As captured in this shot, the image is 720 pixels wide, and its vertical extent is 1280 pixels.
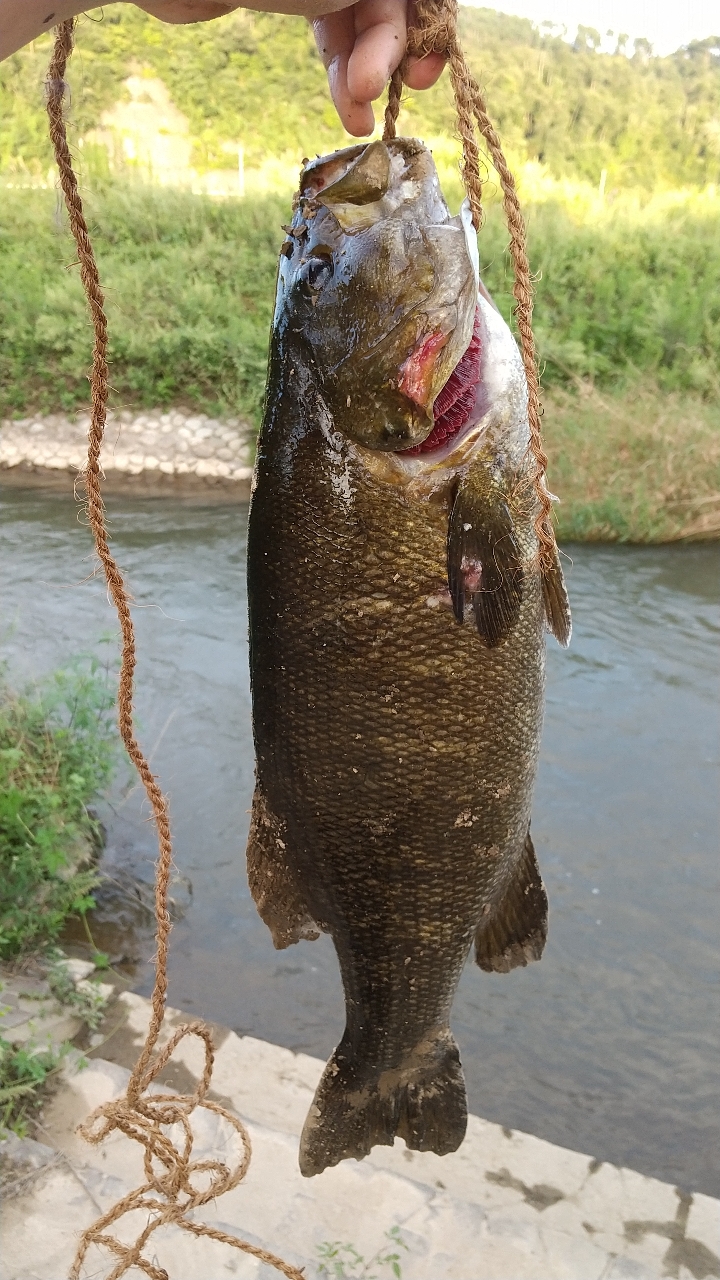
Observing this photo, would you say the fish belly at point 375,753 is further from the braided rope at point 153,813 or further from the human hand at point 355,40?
the human hand at point 355,40

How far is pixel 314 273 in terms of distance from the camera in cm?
136

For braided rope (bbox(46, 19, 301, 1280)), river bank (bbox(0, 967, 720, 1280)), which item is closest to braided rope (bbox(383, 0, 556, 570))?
braided rope (bbox(46, 19, 301, 1280))

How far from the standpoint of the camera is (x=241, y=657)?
7.69m

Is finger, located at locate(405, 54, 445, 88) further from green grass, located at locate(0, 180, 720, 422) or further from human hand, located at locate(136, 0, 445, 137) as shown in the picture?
green grass, located at locate(0, 180, 720, 422)

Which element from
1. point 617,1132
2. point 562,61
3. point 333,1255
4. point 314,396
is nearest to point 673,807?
point 617,1132

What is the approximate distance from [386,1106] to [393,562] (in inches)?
42.3

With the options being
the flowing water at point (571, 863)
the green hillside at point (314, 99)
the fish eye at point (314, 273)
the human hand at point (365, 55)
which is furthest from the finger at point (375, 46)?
the green hillside at point (314, 99)

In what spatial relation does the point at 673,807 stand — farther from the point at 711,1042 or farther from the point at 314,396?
the point at 314,396

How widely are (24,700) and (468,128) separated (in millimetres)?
4067

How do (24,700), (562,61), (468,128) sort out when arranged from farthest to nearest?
(562,61)
(24,700)
(468,128)

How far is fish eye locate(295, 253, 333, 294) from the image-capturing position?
1.35 metres

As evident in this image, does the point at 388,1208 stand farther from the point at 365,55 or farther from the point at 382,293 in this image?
the point at 365,55

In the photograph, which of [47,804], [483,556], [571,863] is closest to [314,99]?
[571,863]

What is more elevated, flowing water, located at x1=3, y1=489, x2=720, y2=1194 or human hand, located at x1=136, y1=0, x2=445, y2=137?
human hand, located at x1=136, y1=0, x2=445, y2=137
